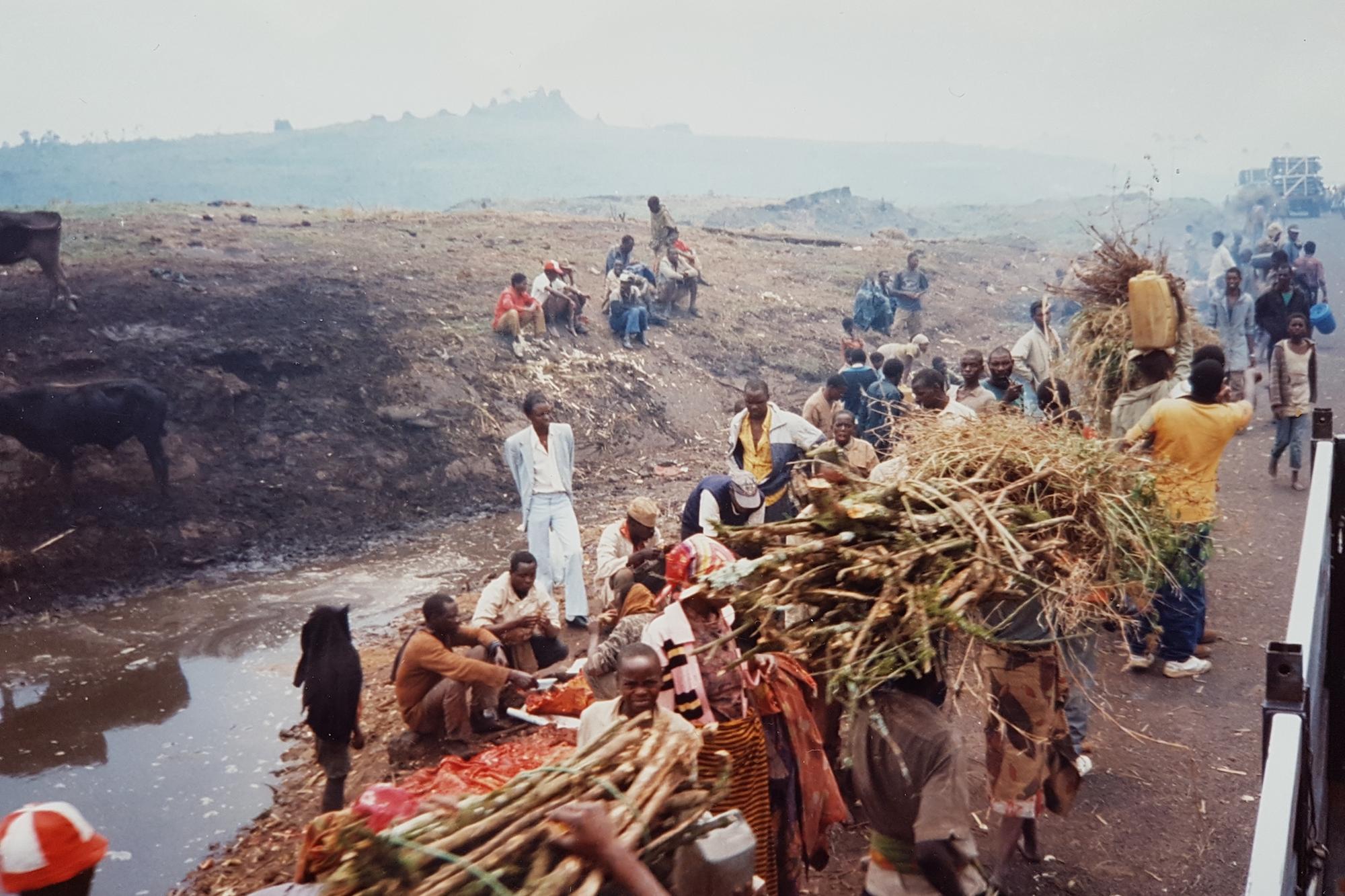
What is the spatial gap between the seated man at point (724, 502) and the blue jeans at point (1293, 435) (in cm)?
622

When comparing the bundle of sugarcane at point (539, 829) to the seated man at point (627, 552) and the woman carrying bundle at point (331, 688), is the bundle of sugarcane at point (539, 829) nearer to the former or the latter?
the woman carrying bundle at point (331, 688)

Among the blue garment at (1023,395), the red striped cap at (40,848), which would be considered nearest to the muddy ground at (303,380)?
the blue garment at (1023,395)

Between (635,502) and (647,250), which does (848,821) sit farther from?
(647,250)

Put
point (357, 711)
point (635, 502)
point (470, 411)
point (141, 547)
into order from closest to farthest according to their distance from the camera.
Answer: point (357, 711) → point (635, 502) → point (141, 547) → point (470, 411)

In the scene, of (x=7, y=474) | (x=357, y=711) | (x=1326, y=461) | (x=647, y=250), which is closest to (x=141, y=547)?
(x=7, y=474)

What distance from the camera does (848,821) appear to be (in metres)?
5.11

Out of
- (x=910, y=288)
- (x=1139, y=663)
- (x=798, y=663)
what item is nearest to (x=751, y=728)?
(x=798, y=663)

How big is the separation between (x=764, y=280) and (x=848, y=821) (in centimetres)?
1926

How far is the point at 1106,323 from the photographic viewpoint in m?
7.93

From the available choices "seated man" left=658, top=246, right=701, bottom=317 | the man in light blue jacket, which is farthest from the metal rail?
"seated man" left=658, top=246, right=701, bottom=317

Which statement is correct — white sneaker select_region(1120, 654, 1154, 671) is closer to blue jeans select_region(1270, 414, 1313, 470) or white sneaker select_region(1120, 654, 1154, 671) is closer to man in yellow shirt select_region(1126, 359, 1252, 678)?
man in yellow shirt select_region(1126, 359, 1252, 678)

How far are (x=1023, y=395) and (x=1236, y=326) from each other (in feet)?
16.6

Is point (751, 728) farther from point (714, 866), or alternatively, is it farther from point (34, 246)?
point (34, 246)

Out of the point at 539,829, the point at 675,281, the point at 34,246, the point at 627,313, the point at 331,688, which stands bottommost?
the point at 331,688
